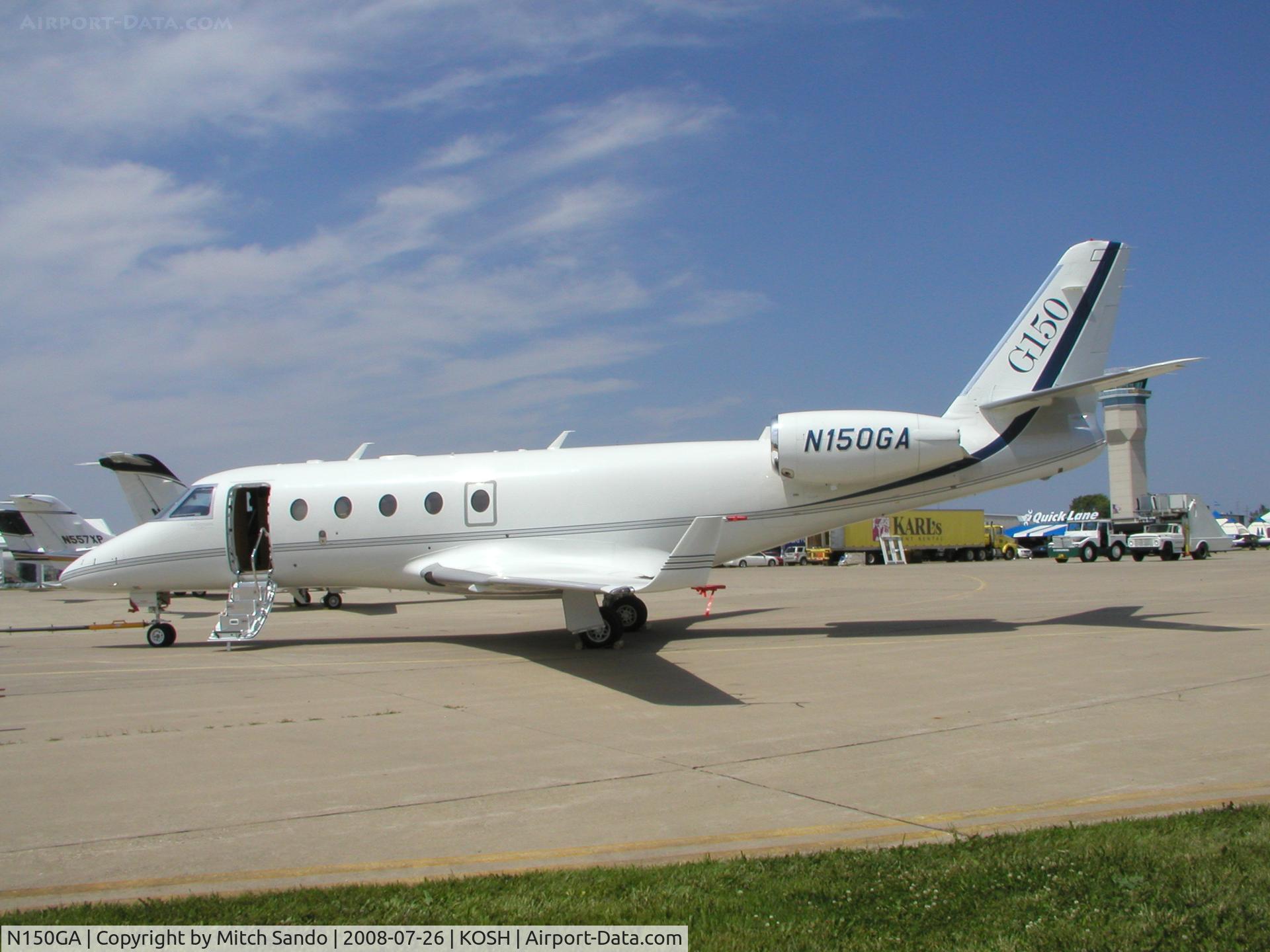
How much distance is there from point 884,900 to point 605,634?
36.9 feet

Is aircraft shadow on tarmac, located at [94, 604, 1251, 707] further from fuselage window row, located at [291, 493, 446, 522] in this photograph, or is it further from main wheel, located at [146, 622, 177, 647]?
fuselage window row, located at [291, 493, 446, 522]

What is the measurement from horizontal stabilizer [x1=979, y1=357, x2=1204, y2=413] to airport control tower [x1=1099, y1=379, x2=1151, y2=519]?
8047cm

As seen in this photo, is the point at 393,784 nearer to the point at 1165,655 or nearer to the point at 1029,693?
the point at 1029,693

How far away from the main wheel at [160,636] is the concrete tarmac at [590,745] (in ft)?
1.14

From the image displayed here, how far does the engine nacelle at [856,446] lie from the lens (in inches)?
656

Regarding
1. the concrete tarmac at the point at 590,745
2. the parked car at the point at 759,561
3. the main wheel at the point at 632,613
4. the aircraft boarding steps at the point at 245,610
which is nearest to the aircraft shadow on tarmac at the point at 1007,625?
the concrete tarmac at the point at 590,745

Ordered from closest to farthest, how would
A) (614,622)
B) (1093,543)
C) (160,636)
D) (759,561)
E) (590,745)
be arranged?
(590,745), (614,622), (160,636), (1093,543), (759,561)

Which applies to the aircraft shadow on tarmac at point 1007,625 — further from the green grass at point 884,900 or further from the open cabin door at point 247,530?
the green grass at point 884,900

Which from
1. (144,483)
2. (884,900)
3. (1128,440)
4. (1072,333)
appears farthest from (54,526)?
(1128,440)

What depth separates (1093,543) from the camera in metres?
52.6

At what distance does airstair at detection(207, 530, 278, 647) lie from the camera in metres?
16.9

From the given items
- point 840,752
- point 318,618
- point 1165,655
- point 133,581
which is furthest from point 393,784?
point 318,618

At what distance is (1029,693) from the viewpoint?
1082 cm

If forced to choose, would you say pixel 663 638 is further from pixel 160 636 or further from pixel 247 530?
pixel 160 636
